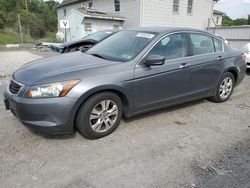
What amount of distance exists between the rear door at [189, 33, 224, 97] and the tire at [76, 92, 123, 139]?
62.4 inches

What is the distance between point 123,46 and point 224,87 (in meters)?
2.40

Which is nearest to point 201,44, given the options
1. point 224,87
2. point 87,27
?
point 224,87

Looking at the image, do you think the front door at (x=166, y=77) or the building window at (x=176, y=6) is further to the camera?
the building window at (x=176, y=6)

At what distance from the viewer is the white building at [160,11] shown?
17.1m

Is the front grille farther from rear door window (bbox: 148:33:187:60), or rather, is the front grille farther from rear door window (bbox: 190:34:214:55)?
rear door window (bbox: 190:34:214:55)

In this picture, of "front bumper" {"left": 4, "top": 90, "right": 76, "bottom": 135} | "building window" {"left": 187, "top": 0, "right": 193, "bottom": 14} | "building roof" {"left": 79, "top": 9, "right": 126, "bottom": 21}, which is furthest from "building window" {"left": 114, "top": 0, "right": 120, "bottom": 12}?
"front bumper" {"left": 4, "top": 90, "right": 76, "bottom": 135}

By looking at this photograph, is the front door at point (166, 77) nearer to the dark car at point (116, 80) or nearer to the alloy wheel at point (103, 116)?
the dark car at point (116, 80)

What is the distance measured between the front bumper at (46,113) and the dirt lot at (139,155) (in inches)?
11.9

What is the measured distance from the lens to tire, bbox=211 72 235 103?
4.79 m

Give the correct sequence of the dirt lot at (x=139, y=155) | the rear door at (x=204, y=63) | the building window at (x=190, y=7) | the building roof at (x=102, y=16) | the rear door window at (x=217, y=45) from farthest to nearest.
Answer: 1. the building window at (x=190, y=7)
2. the building roof at (x=102, y=16)
3. the rear door window at (x=217, y=45)
4. the rear door at (x=204, y=63)
5. the dirt lot at (x=139, y=155)

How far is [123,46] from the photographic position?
3.96 m

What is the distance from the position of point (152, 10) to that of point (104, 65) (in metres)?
15.3

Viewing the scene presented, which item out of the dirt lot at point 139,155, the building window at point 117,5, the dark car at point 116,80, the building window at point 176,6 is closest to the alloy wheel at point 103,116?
the dark car at point 116,80

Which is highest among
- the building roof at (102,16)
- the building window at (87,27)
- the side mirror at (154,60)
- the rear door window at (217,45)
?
the building roof at (102,16)
